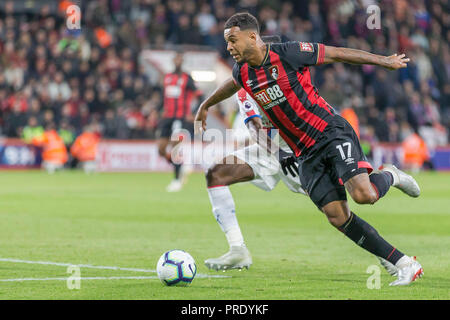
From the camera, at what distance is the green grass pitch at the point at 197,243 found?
19.2 ft

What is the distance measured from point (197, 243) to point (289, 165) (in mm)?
1629

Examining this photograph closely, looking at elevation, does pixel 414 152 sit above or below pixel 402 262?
above

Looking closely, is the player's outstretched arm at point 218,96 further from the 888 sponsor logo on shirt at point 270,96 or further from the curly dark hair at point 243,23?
the curly dark hair at point 243,23

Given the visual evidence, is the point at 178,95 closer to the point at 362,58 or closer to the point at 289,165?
the point at 289,165

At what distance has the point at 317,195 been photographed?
6.15m

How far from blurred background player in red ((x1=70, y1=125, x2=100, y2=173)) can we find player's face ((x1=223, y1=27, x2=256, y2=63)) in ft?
57.0

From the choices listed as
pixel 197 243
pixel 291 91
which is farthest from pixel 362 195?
pixel 197 243

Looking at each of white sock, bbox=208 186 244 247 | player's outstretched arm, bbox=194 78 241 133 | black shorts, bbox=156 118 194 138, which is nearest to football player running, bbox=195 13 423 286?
player's outstretched arm, bbox=194 78 241 133

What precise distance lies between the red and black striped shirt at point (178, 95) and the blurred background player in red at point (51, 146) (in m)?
7.25

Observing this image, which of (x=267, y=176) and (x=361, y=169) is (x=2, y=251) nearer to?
(x=267, y=176)

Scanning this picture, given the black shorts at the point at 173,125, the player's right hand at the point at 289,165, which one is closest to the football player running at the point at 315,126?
the player's right hand at the point at 289,165

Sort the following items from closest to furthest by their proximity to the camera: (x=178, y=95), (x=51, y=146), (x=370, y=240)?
(x=370, y=240) < (x=178, y=95) < (x=51, y=146)

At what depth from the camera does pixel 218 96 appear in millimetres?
6863
